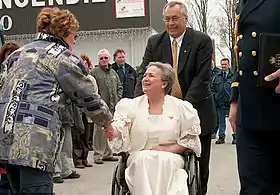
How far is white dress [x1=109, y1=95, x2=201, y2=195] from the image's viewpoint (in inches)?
181

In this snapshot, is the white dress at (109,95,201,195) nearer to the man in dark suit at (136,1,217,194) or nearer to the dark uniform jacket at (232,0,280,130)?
the man in dark suit at (136,1,217,194)

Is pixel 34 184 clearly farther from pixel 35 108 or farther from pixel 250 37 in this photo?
pixel 250 37

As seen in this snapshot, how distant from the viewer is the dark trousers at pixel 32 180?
381 cm

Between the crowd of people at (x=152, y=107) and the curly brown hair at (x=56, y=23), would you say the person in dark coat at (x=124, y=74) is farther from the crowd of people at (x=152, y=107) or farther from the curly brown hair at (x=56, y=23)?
the curly brown hair at (x=56, y=23)

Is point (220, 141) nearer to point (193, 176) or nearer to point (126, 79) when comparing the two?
point (126, 79)

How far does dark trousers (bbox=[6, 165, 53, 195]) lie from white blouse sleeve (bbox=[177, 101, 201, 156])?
1.34 m

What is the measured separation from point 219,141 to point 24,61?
8832 mm

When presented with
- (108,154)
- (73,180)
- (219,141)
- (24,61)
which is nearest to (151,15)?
(219,141)

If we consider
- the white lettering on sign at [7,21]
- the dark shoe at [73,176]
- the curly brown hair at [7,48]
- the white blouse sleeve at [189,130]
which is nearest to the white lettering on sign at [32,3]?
the white lettering on sign at [7,21]

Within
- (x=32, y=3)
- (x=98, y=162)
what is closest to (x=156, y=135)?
(x=98, y=162)

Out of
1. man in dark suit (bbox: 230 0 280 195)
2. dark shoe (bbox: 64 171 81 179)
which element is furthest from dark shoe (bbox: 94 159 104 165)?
man in dark suit (bbox: 230 0 280 195)

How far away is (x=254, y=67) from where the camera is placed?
317cm

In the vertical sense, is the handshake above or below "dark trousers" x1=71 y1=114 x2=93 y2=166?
above

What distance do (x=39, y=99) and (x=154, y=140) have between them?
1.40m
